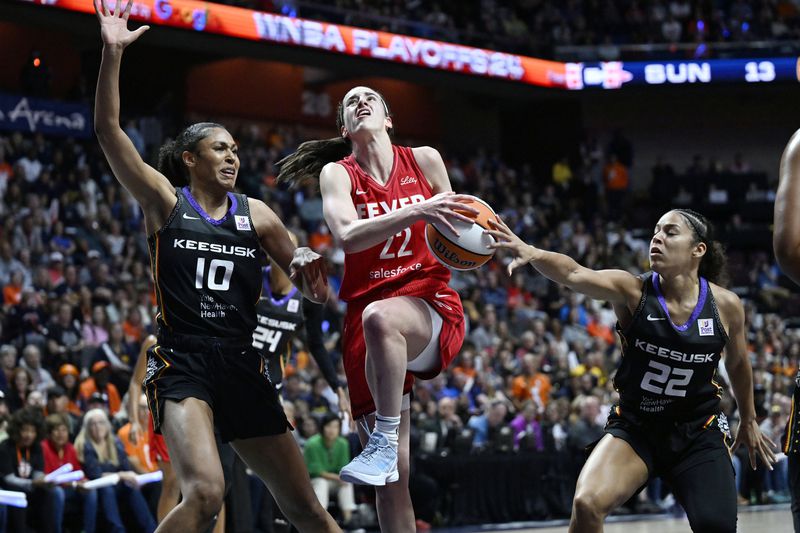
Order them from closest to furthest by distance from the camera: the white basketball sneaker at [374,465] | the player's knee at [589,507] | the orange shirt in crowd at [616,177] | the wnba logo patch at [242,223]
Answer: the white basketball sneaker at [374,465]
the wnba logo patch at [242,223]
the player's knee at [589,507]
the orange shirt in crowd at [616,177]

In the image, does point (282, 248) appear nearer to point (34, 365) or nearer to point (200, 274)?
point (200, 274)

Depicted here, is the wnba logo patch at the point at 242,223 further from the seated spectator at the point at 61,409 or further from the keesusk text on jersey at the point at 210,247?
the seated spectator at the point at 61,409

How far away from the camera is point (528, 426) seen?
1282cm

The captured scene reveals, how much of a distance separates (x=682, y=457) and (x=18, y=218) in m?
10.7

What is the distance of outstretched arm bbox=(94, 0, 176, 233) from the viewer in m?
4.73

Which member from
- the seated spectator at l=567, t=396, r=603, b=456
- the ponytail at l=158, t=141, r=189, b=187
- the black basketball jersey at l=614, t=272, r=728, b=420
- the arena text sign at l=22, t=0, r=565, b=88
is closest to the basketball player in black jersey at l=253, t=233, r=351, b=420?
the ponytail at l=158, t=141, r=189, b=187

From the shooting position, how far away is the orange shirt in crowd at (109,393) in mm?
10812

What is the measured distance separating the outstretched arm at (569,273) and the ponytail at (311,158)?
1196 millimetres

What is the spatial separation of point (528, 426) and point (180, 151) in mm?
8268

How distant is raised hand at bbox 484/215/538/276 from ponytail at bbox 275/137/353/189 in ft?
3.97

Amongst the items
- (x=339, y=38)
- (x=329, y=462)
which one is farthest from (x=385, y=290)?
(x=339, y=38)

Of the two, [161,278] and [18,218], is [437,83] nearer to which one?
[18,218]

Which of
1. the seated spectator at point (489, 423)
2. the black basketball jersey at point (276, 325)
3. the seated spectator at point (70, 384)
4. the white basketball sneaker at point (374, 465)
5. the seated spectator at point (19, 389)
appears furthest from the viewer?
the seated spectator at point (489, 423)

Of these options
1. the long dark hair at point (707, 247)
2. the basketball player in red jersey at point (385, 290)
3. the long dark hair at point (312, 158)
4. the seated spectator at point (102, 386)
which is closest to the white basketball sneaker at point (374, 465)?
the basketball player in red jersey at point (385, 290)
